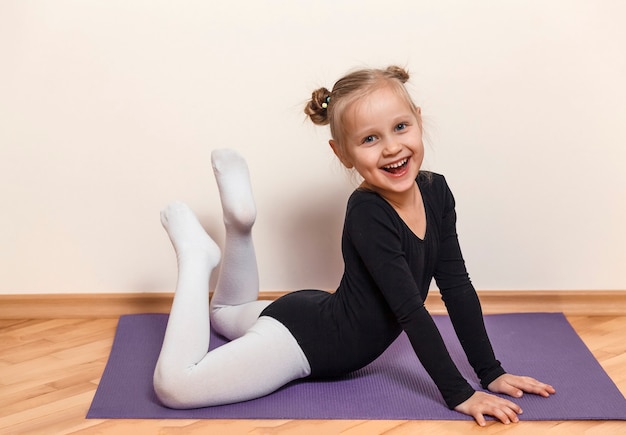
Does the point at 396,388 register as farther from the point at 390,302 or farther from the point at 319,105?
the point at 319,105

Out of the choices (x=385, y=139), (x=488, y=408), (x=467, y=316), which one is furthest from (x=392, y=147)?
(x=488, y=408)

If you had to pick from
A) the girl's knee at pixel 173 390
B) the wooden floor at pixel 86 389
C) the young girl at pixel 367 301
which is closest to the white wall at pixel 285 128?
the wooden floor at pixel 86 389

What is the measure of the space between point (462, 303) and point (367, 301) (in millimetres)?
194

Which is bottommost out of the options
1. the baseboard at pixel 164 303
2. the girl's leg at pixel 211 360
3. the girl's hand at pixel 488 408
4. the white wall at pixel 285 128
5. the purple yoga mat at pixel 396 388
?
the baseboard at pixel 164 303

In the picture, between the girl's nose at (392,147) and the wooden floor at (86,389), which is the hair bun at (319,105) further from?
the wooden floor at (86,389)

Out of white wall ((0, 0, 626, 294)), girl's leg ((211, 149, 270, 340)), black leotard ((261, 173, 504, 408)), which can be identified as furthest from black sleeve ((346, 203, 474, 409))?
white wall ((0, 0, 626, 294))

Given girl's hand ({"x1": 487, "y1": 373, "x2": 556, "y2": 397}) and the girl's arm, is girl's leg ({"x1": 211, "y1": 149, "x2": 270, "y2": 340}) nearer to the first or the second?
the girl's arm

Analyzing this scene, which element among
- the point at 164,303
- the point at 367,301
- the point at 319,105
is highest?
the point at 319,105

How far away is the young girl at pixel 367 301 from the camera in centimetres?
148

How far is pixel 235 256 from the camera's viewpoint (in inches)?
70.4

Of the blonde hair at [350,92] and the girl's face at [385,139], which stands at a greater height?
the blonde hair at [350,92]

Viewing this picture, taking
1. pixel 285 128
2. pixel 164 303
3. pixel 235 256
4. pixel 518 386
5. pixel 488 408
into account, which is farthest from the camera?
pixel 164 303

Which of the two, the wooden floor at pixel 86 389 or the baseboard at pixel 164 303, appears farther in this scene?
the baseboard at pixel 164 303

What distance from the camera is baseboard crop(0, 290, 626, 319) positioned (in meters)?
2.02
